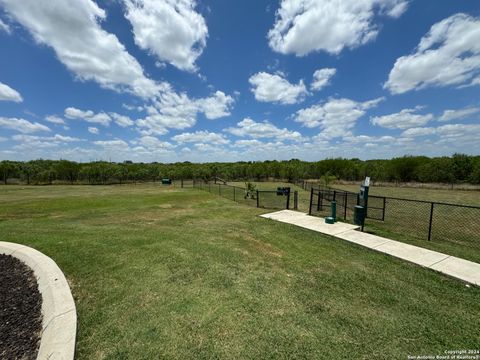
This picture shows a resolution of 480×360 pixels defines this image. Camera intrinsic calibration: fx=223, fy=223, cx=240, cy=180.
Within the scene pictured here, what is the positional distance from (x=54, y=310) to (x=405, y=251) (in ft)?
23.6

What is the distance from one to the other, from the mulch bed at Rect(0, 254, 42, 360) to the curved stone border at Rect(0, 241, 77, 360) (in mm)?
75

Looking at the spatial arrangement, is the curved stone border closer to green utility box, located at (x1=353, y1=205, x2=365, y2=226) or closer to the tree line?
green utility box, located at (x1=353, y1=205, x2=365, y2=226)

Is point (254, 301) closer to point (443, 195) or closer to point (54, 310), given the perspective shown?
point (54, 310)

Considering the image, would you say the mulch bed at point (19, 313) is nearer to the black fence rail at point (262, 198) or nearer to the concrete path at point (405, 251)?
the concrete path at point (405, 251)

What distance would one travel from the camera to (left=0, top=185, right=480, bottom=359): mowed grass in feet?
8.58

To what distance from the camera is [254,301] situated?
349 centimetres

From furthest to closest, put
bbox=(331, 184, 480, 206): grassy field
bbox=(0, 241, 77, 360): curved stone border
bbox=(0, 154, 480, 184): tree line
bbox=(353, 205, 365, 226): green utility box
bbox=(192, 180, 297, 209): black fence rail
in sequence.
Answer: bbox=(0, 154, 480, 184): tree line, bbox=(331, 184, 480, 206): grassy field, bbox=(192, 180, 297, 209): black fence rail, bbox=(353, 205, 365, 226): green utility box, bbox=(0, 241, 77, 360): curved stone border

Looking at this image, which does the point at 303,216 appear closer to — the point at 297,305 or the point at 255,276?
the point at 255,276

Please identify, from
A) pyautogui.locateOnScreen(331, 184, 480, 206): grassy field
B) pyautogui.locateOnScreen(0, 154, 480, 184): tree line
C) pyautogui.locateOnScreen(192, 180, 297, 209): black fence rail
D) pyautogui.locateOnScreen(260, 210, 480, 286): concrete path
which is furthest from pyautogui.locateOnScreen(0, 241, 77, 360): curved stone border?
pyautogui.locateOnScreen(0, 154, 480, 184): tree line

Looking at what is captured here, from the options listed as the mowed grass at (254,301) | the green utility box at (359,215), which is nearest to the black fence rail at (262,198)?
the green utility box at (359,215)

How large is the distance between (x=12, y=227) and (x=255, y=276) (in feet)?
29.7

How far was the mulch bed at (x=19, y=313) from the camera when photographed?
2.48 m

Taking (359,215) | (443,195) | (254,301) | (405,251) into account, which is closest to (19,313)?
(254,301)

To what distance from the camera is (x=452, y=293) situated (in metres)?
3.80
